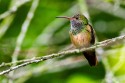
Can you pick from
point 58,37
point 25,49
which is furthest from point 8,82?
point 58,37

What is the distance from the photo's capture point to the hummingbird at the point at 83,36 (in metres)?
4.32

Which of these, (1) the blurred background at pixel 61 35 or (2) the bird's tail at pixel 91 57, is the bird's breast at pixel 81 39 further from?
(1) the blurred background at pixel 61 35

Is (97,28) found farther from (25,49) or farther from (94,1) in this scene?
(25,49)

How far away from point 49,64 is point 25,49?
2.91ft

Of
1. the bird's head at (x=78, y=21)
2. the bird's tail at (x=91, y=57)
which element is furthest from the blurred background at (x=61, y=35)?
the bird's tail at (x=91, y=57)

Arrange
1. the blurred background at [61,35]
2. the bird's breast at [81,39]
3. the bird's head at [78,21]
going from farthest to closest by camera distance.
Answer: the blurred background at [61,35], the bird's head at [78,21], the bird's breast at [81,39]

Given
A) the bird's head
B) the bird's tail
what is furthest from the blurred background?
the bird's tail

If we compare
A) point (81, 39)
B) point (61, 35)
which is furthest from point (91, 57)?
point (61, 35)

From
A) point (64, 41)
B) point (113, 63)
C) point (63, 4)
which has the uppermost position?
point (63, 4)

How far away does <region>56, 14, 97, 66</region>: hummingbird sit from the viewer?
432cm

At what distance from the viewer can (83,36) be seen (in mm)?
4387

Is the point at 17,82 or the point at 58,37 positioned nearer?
the point at 17,82

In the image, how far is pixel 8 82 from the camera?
17.1 feet

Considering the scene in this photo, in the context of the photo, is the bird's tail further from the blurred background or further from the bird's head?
the blurred background
